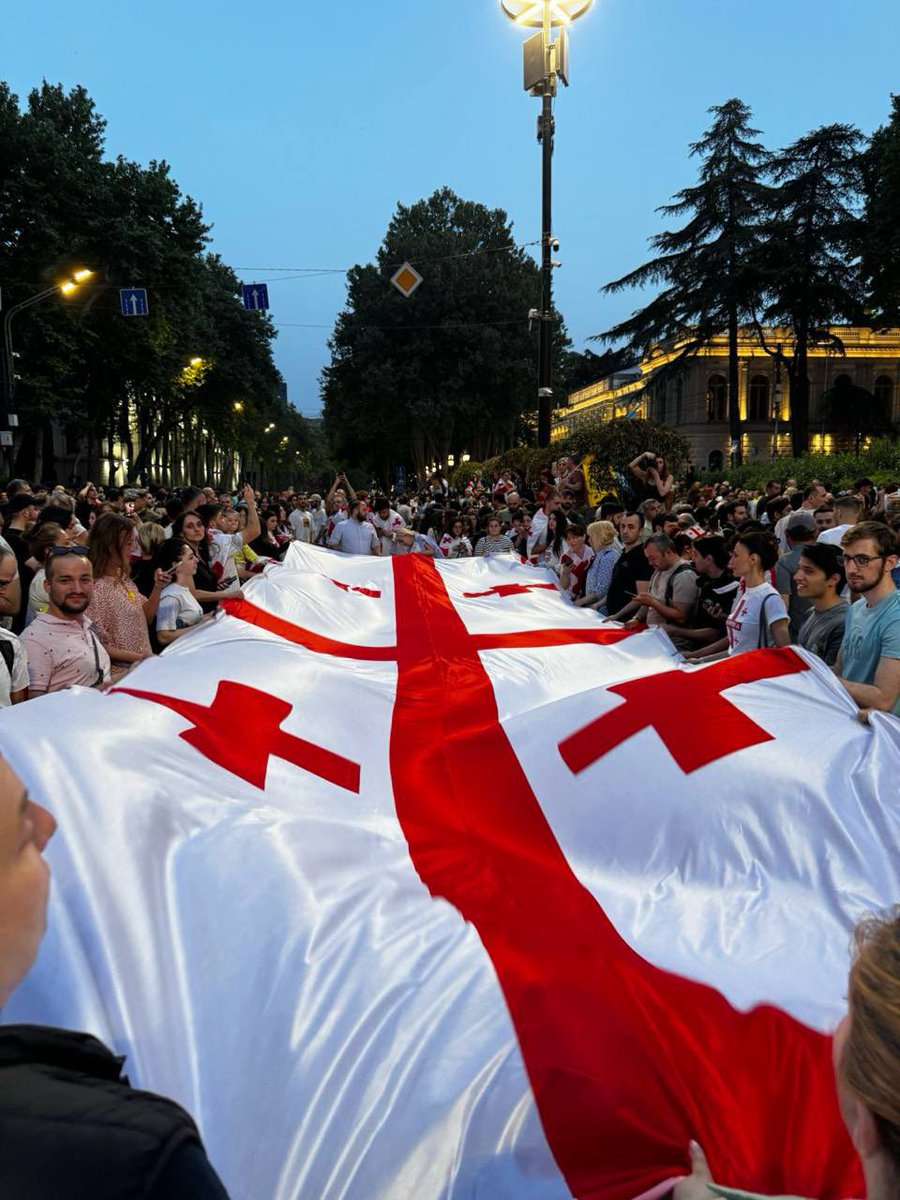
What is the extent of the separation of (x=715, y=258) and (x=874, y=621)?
35757mm

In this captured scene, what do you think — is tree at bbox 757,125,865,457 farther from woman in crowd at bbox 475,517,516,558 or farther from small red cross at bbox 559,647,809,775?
small red cross at bbox 559,647,809,775

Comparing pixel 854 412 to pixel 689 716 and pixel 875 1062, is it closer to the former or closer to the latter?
pixel 689 716

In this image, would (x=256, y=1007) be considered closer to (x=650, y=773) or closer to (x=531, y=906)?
(x=531, y=906)

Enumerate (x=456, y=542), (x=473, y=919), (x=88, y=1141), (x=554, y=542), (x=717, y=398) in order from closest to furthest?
(x=88, y=1141), (x=473, y=919), (x=554, y=542), (x=456, y=542), (x=717, y=398)

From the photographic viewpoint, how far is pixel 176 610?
19.9ft

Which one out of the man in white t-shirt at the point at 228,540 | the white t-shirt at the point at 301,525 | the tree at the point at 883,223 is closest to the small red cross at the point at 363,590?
the man in white t-shirt at the point at 228,540

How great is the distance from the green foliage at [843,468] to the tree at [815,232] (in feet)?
A: 38.0

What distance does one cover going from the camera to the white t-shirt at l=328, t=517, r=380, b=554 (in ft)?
39.1

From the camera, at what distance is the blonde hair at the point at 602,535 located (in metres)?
8.13

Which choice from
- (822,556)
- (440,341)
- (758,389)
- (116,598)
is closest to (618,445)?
(822,556)

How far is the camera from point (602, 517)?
9.11 m

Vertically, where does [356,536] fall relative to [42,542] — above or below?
below

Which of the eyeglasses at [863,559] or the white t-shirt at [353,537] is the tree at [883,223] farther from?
the eyeglasses at [863,559]

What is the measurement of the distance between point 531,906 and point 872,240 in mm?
33503
